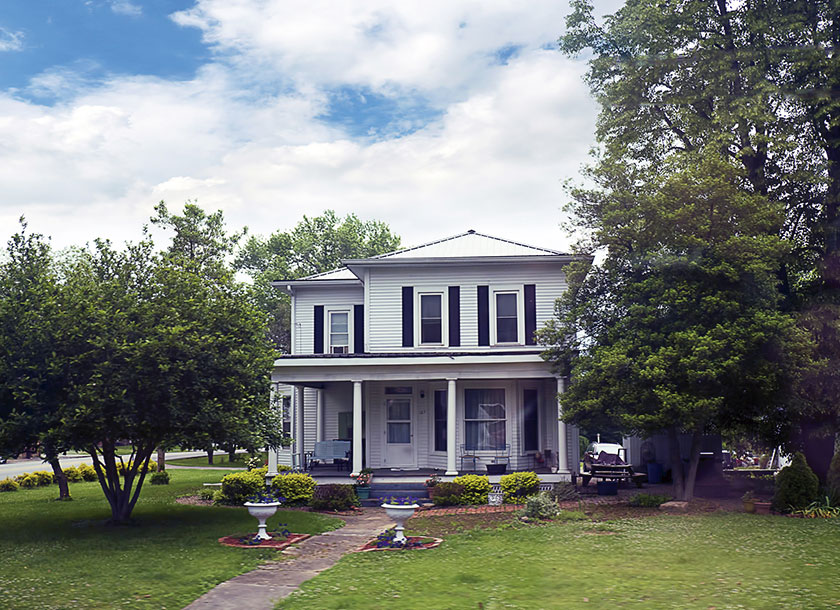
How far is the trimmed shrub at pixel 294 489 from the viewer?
71.9 ft

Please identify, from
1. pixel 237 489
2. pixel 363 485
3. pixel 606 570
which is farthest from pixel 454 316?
pixel 606 570

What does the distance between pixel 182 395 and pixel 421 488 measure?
8.55m

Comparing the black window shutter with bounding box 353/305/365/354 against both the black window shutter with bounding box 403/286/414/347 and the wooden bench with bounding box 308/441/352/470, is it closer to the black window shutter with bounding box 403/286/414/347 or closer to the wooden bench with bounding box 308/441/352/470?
the black window shutter with bounding box 403/286/414/347

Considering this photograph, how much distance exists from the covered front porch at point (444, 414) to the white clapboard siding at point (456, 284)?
5.34 feet

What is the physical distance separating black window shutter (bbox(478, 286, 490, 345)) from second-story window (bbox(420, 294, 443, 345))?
130cm

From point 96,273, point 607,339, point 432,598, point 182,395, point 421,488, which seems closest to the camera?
point 432,598

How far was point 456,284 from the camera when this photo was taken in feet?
82.8

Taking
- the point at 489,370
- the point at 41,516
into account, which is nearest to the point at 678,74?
the point at 489,370

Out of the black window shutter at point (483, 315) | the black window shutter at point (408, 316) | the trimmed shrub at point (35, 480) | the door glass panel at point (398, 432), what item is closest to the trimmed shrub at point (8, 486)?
the trimmed shrub at point (35, 480)

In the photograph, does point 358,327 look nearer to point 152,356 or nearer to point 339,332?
point 339,332

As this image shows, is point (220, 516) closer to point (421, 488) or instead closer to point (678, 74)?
point (421, 488)

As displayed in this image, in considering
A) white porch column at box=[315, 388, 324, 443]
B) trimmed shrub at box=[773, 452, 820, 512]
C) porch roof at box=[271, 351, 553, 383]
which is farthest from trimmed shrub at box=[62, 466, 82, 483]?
trimmed shrub at box=[773, 452, 820, 512]

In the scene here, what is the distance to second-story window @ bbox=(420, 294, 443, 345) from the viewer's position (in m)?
25.2

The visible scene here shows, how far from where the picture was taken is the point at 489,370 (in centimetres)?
2275
